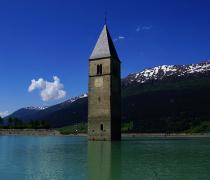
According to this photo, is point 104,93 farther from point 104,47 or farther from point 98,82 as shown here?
point 104,47

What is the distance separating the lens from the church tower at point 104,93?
207ft

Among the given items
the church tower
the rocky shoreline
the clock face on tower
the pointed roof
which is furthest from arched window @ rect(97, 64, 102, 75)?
the rocky shoreline

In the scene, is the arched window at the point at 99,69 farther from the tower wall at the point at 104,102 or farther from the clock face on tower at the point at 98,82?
the clock face on tower at the point at 98,82

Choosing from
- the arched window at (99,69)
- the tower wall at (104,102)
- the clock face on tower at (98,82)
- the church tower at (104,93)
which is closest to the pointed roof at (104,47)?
the church tower at (104,93)

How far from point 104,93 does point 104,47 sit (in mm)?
7869

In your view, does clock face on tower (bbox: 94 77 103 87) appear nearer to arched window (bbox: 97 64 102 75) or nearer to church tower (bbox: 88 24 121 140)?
church tower (bbox: 88 24 121 140)

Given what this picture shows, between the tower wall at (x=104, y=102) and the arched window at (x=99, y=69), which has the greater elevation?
the arched window at (x=99, y=69)

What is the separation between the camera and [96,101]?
6450 cm

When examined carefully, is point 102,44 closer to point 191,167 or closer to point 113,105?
point 113,105

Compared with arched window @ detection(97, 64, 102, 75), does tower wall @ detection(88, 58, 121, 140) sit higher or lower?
lower

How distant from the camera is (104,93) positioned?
63.6 m

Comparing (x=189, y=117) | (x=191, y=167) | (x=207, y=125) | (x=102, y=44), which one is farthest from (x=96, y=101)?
(x=189, y=117)

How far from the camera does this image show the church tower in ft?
207

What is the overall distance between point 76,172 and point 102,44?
4603 cm
